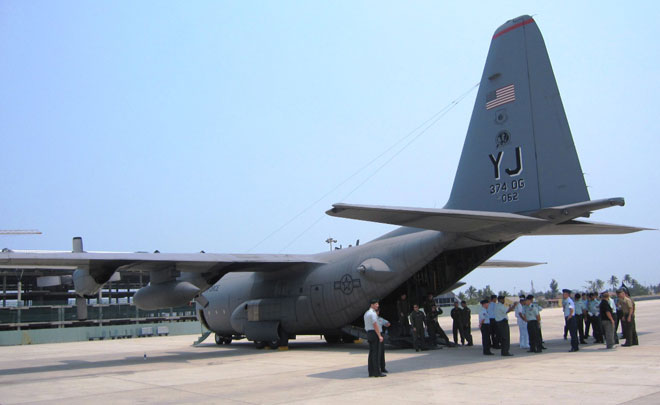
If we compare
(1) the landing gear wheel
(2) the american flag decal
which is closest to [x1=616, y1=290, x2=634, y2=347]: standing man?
(2) the american flag decal

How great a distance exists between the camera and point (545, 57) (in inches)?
478

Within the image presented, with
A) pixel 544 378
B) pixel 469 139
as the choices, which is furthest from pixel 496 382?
pixel 469 139

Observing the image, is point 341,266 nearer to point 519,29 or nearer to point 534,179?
point 534,179

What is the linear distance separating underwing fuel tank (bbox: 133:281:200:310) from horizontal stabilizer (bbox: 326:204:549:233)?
25.0ft

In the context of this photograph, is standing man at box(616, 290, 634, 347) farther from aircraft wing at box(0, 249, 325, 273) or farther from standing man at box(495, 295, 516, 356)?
aircraft wing at box(0, 249, 325, 273)

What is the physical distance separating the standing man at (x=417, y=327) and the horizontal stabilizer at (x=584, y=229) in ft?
11.0

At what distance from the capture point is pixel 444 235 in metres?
13.8

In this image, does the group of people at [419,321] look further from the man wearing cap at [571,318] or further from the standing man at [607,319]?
the standing man at [607,319]

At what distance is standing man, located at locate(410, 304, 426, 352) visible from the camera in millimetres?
13914

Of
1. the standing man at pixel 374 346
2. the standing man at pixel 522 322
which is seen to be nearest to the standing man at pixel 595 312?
the standing man at pixel 522 322

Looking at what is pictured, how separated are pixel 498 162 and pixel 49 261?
1120 centimetres

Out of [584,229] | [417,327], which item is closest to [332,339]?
[417,327]

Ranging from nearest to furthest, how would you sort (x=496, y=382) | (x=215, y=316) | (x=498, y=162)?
(x=496, y=382), (x=498, y=162), (x=215, y=316)

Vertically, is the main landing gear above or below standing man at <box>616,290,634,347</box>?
below
